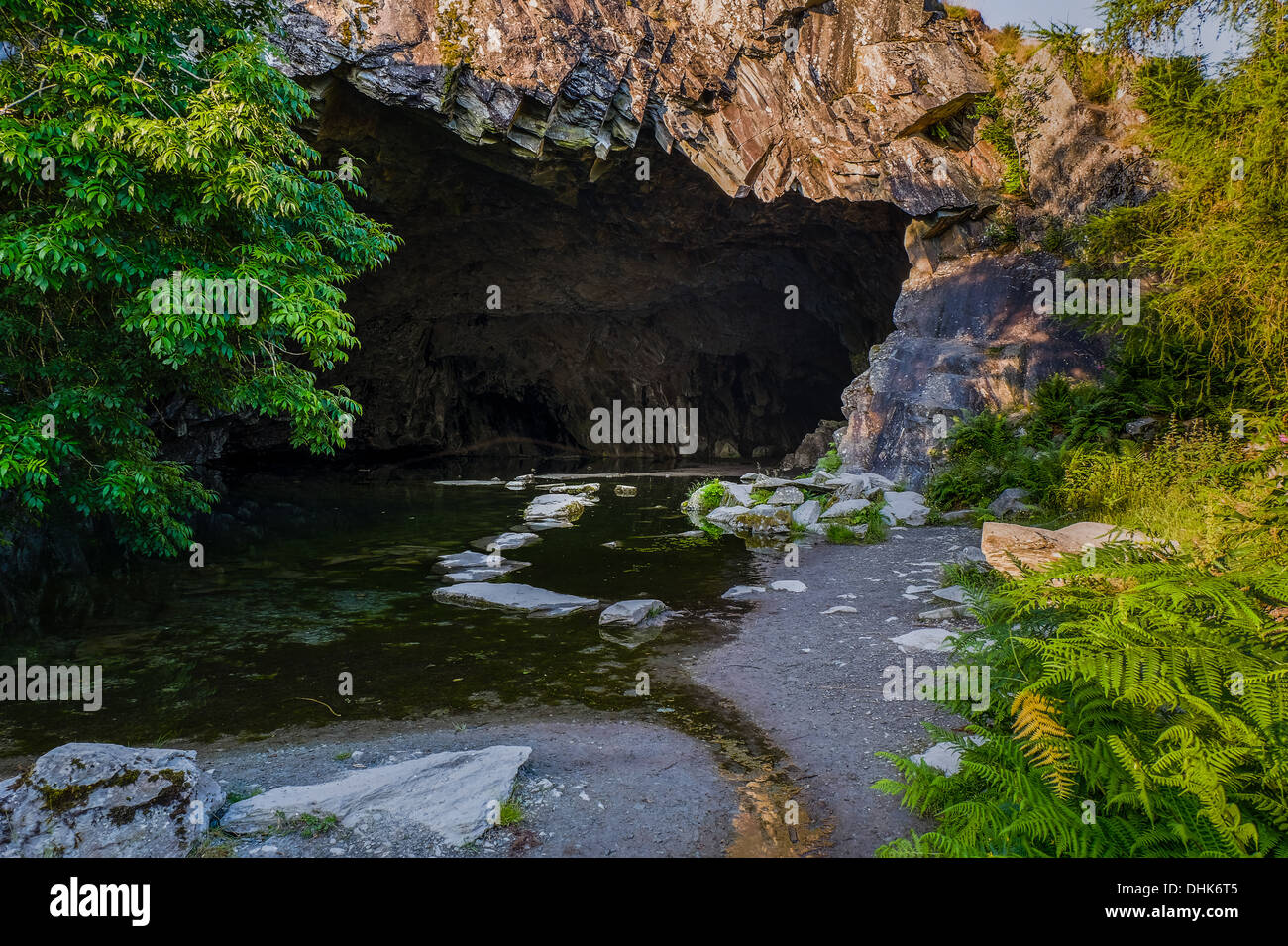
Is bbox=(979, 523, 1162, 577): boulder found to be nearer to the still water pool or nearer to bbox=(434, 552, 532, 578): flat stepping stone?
the still water pool

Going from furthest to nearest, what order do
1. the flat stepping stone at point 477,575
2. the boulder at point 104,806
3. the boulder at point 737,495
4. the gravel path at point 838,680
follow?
the boulder at point 737,495 < the flat stepping stone at point 477,575 < the gravel path at point 838,680 < the boulder at point 104,806

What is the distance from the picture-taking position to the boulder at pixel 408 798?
352cm

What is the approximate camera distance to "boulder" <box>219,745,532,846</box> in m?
3.52

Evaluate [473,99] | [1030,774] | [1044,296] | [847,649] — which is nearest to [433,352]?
[473,99]

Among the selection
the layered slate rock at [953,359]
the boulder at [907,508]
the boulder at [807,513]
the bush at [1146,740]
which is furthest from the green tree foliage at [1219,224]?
the bush at [1146,740]

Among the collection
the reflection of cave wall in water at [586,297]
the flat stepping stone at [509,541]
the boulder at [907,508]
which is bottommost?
the flat stepping stone at [509,541]

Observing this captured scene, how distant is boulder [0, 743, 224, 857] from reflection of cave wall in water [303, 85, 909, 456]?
20.0 metres

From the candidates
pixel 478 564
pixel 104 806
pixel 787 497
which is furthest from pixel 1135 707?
pixel 787 497

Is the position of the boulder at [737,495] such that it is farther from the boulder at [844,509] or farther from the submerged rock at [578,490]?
the submerged rock at [578,490]

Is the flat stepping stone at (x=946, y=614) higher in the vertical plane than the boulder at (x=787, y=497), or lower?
lower

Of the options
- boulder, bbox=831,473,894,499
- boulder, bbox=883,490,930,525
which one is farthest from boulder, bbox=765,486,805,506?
boulder, bbox=883,490,930,525

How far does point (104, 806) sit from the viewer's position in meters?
3.30

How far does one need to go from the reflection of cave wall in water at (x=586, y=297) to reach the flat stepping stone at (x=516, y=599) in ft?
53.4
